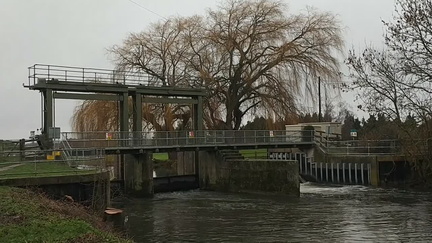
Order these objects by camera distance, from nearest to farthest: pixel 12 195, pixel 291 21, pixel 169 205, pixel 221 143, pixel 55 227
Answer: pixel 55 227
pixel 12 195
pixel 169 205
pixel 221 143
pixel 291 21

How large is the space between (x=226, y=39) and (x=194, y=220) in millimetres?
23742

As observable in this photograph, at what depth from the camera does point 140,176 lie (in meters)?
33.0

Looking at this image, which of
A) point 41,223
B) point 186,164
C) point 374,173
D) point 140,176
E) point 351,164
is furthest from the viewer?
point 186,164

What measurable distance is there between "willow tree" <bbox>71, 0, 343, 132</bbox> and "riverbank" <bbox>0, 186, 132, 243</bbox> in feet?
85.7

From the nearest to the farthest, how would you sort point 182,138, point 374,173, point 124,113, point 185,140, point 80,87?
1. point 80,87
2. point 124,113
3. point 182,138
4. point 374,173
5. point 185,140

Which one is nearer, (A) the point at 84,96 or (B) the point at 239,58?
(A) the point at 84,96

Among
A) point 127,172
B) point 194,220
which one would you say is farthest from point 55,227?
point 127,172

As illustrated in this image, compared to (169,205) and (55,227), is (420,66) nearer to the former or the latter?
(169,205)

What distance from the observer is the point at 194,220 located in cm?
2133

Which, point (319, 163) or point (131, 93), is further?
Result: point (319, 163)

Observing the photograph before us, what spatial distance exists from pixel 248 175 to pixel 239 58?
1335 centimetres

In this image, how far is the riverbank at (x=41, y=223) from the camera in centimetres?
1075

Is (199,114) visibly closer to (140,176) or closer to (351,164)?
(140,176)


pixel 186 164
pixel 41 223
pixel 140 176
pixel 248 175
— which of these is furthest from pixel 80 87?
pixel 41 223
